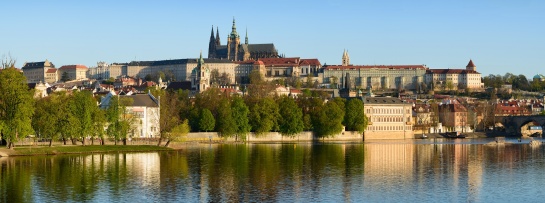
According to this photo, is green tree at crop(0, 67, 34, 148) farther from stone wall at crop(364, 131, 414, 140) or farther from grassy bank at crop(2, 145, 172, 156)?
stone wall at crop(364, 131, 414, 140)

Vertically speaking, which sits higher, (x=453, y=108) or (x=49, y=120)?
(x=453, y=108)

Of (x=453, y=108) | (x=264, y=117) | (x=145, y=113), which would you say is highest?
(x=453, y=108)

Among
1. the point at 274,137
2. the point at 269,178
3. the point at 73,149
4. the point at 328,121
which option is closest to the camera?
the point at 269,178

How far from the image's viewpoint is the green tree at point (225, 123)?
9006 centimetres

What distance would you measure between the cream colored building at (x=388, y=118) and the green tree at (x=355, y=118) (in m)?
7.52

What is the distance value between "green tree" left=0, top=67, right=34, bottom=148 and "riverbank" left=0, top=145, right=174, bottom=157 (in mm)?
1030

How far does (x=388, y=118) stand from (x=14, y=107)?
65.0 metres

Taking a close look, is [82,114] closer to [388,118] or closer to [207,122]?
[207,122]

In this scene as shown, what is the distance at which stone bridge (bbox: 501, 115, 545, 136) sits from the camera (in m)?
128

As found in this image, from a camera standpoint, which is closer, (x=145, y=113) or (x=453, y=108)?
(x=145, y=113)

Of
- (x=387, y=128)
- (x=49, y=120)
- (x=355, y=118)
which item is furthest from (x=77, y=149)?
(x=387, y=128)

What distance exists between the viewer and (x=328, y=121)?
327ft

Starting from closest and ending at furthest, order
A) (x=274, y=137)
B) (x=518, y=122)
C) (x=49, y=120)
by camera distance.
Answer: (x=49, y=120) < (x=274, y=137) < (x=518, y=122)

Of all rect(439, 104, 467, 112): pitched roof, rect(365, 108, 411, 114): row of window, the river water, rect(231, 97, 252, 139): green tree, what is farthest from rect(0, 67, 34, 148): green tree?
rect(439, 104, 467, 112): pitched roof
